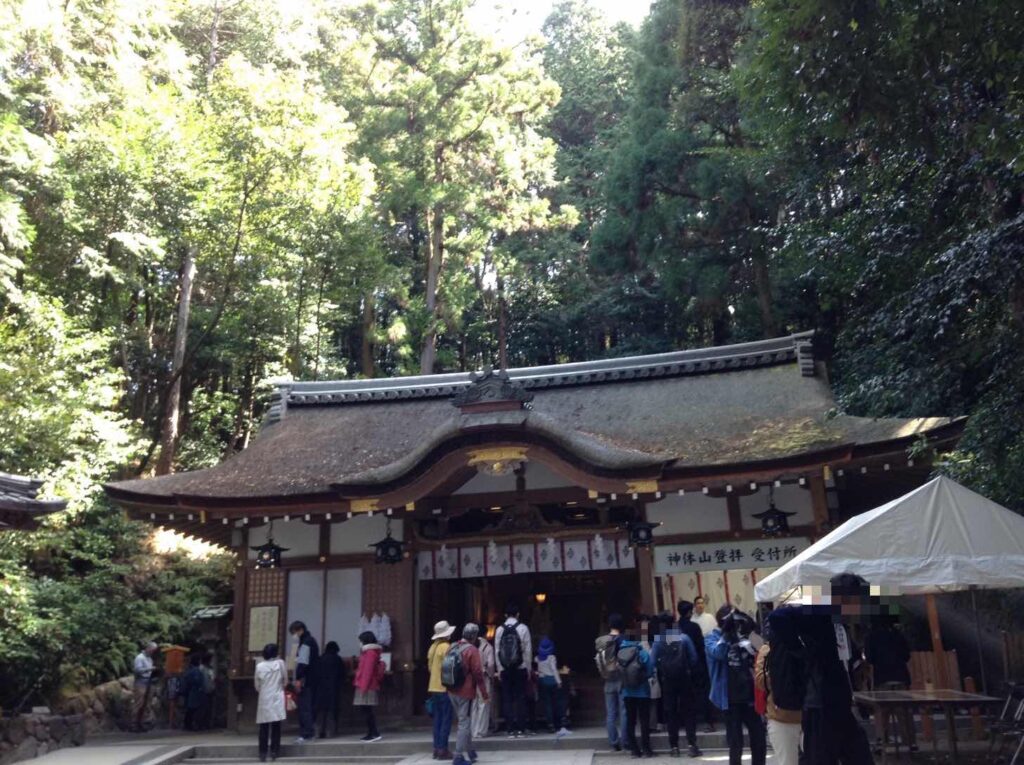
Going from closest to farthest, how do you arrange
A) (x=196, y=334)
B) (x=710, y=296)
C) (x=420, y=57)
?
(x=710, y=296), (x=196, y=334), (x=420, y=57)

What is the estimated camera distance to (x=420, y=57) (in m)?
27.5

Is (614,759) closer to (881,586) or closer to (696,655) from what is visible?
(696,655)

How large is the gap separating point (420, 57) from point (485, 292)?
27.9 ft

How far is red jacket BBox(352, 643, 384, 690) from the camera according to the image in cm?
1069


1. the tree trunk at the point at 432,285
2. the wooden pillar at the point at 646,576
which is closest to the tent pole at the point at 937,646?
the wooden pillar at the point at 646,576

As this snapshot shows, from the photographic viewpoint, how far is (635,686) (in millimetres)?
8773

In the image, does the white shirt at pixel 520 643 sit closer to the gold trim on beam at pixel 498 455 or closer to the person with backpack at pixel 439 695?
the person with backpack at pixel 439 695

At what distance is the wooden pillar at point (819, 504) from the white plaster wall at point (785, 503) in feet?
0.88

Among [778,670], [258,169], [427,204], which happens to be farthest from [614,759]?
[427,204]

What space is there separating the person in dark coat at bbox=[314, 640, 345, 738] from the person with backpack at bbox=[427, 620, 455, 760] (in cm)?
239

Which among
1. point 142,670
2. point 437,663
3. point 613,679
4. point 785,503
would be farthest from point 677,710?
point 142,670

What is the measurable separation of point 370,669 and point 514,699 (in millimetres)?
1915

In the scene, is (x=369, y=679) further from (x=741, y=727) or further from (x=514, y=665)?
(x=741, y=727)

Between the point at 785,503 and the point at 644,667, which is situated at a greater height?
the point at 785,503
